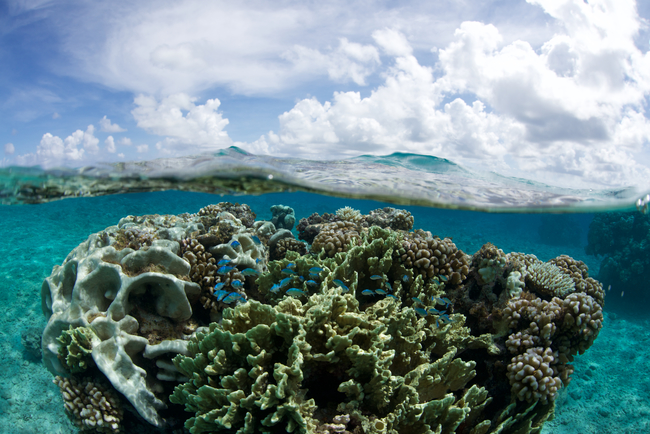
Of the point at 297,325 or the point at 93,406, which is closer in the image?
the point at 297,325

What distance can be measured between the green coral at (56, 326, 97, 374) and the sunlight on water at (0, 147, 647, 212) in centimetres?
500

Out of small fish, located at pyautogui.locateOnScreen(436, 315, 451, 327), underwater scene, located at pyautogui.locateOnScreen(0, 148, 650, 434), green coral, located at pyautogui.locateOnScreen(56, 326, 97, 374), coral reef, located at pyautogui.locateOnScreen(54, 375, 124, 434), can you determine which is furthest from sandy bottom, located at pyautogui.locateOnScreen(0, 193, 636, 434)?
small fish, located at pyautogui.locateOnScreen(436, 315, 451, 327)

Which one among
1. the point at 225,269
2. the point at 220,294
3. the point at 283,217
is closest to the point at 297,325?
the point at 220,294

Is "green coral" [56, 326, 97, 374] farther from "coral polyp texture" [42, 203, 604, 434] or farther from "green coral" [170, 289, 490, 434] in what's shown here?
"green coral" [170, 289, 490, 434]

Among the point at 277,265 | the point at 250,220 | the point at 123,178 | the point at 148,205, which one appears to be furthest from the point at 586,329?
the point at 148,205

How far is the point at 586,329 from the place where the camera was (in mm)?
5348

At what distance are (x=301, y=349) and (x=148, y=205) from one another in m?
32.0

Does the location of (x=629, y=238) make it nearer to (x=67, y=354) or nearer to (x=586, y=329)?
(x=586, y=329)

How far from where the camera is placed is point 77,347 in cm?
467

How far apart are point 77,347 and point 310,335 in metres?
3.79

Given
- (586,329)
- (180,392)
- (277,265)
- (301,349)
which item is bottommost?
(180,392)

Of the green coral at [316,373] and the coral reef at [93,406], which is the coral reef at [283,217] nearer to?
the green coral at [316,373]

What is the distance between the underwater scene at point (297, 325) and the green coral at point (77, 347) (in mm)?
22

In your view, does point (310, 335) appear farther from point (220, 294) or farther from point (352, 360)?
point (220, 294)
